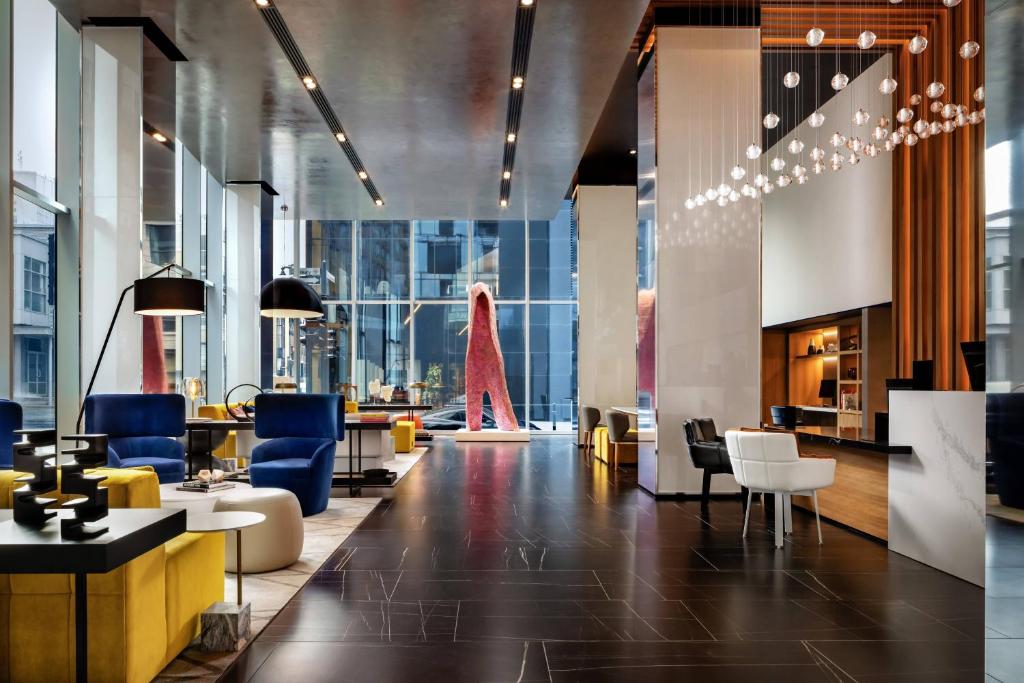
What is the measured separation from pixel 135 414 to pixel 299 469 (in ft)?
6.16

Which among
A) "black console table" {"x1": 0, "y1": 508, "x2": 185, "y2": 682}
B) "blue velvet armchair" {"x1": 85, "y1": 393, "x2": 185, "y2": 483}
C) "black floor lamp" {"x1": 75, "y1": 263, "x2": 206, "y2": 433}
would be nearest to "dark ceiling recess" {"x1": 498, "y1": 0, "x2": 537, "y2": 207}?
"black floor lamp" {"x1": 75, "y1": 263, "x2": 206, "y2": 433}

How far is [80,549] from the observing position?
2.10m

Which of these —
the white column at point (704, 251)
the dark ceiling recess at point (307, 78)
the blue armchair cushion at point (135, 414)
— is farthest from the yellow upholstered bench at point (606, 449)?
the blue armchair cushion at point (135, 414)

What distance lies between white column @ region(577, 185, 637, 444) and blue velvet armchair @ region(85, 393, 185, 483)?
23.7 ft

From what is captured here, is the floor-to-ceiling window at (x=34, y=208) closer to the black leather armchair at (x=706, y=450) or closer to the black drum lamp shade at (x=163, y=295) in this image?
the black drum lamp shade at (x=163, y=295)

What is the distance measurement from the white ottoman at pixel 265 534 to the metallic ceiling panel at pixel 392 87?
13.4ft

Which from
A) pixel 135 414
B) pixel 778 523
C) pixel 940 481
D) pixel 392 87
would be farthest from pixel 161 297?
pixel 940 481

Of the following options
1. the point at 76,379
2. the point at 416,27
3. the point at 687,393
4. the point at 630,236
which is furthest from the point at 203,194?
the point at 687,393

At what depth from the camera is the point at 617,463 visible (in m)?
9.70

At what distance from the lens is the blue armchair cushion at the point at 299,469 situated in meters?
5.93

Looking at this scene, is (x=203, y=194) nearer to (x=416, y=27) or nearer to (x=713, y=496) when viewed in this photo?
(x=416, y=27)

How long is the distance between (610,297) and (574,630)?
30.8ft

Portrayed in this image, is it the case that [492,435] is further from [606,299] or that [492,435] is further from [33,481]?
[33,481]

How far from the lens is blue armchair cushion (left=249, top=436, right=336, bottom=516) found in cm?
593
